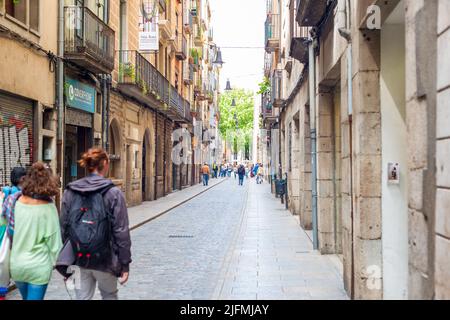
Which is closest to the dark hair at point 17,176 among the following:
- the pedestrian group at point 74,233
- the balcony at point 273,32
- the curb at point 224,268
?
the pedestrian group at point 74,233

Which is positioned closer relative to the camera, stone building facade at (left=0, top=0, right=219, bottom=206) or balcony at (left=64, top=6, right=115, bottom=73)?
stone building facade at (left=0, top=0, right=219, bottom=206)

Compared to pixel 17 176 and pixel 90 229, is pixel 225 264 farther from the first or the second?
pixel 90 229

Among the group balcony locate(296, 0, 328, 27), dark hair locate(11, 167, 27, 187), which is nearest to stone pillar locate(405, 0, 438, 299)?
dark hair locate(11, 167, 27, 187)

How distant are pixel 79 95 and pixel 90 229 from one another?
11.9 m

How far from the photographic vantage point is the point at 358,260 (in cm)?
689

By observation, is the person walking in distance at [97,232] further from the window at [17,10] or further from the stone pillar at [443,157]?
the window at [17,10]

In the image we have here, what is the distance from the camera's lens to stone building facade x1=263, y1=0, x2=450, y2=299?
4234 millimetres

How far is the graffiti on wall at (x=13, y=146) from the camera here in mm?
11320

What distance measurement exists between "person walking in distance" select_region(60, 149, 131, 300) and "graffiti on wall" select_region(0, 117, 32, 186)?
280 inches

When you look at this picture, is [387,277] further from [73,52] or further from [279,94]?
[279,94]

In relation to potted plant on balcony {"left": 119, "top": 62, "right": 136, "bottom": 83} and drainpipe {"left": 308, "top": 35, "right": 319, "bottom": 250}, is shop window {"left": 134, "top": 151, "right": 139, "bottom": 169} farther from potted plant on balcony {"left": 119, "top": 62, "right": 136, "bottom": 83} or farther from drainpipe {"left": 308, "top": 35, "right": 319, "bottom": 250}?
drainpipe {"left": 308, "top": 35, "right": 319, "bottom": 250}

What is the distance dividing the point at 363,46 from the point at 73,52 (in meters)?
9.54

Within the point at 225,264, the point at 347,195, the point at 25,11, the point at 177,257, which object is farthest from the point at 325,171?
the point at 25,11
